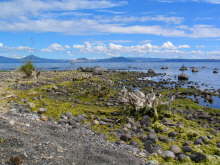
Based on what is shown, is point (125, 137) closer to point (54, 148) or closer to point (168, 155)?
point (168, 155)

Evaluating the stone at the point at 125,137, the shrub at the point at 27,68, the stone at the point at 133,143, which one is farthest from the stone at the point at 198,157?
the shrub at the point at 27,68

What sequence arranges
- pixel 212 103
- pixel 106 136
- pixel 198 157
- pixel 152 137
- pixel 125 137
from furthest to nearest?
pixel 212 103 → pixel 106 136 → pixel 152 137 → pixel 125 137 → pixel 198 157

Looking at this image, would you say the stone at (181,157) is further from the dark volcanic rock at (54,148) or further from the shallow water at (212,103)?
the shallow water at (212,103)

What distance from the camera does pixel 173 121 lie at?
16.7 metres

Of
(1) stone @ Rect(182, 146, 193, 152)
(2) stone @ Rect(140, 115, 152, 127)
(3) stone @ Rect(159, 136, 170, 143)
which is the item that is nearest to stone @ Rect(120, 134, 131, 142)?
(3) stone @ Rect(159, 136, 170, 143)

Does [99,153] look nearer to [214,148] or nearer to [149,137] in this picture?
[149,137]

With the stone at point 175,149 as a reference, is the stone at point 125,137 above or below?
above

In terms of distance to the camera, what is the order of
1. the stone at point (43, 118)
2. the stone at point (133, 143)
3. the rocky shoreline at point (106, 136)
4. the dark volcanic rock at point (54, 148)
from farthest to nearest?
the stone at point (43, 118) < the stone at point (133, 143) < the rocky shoreline at point (106, 136) < the dark volcanic rock at point (54, 148)

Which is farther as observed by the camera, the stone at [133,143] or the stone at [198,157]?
the stone at [133,143]

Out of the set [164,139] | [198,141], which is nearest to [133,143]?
[164,139]

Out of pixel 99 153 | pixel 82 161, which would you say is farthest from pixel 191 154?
pixel 82 161

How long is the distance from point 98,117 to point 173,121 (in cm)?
499

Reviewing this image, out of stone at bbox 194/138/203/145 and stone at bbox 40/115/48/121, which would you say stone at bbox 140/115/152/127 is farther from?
stone at bbox 40/115/48/121

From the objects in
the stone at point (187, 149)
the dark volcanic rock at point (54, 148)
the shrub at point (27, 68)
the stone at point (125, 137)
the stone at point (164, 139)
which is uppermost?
the shrub at point (27, 68)
